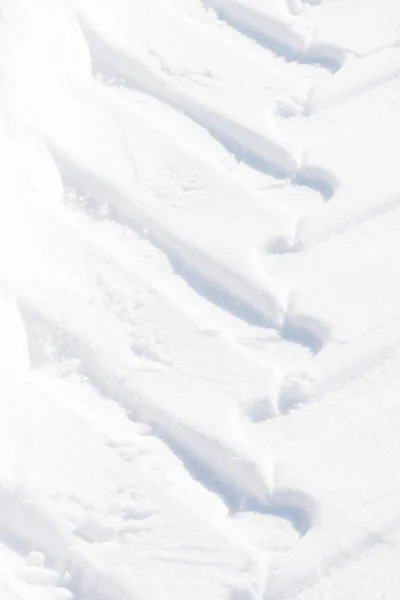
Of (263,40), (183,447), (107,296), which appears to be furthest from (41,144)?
(183,447)

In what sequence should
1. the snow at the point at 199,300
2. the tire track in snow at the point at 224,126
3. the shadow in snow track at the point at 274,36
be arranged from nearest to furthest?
the snow at the point at 199,300, the tire track in snow at the point at 224,126, the shadow in snow track at the point at 274,36

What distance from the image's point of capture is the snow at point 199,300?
100 centimetres

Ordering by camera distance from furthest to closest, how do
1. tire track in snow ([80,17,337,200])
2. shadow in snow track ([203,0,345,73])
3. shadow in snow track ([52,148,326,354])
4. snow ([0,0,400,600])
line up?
shadow in snow track ([203,0,345,73]), tire track in snow ([80,17,337,200]), shadow in snow track ([52,148,326,354]), snow ([0,0,400,600])

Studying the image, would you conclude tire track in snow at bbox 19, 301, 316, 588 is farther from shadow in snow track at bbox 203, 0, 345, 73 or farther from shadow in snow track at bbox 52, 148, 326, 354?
shadow in snow track at bbox 203, 0, 345, 73

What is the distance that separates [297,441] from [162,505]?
16 centimetres

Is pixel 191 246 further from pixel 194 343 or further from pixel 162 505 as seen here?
pixel 162 505

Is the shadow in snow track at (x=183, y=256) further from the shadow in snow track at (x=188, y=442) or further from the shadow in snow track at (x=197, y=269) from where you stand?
the shadow in snow track at (x=188, y=442)

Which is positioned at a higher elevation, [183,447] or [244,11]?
[244,11]

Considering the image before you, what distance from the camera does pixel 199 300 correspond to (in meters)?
1.17

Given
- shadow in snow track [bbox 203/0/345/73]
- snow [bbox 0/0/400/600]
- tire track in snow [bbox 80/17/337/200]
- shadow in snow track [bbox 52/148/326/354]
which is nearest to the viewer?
snow [bbox 0/0/400/600]

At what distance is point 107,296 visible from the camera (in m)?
1.17

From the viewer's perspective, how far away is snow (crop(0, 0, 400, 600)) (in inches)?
39.3

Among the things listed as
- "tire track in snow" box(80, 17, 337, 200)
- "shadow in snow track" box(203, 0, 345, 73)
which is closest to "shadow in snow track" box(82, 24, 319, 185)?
"tire track in snow" box(80, 17, 337, 200)

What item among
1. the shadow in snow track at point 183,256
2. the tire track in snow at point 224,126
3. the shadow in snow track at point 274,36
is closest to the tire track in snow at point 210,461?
the shadow in snow track at point 183,256
